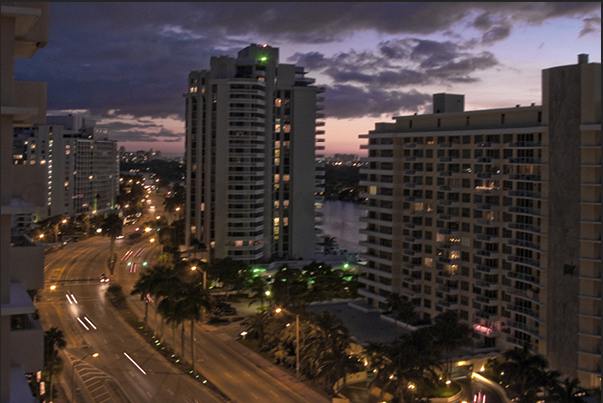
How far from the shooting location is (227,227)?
7944 cm

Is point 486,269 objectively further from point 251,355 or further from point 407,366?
point 251,355

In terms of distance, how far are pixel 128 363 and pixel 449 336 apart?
81.7ft

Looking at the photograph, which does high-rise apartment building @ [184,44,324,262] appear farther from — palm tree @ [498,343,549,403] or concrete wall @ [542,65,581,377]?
palm tree @ [498,343,549,403]

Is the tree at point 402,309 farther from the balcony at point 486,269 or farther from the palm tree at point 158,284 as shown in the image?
the palm tree at point 158,284

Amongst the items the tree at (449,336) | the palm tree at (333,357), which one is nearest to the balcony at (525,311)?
the tree at (449,336)

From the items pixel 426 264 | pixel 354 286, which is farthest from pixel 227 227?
pixel 426 264

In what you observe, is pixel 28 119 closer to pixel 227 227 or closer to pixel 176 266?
pixel 176 266

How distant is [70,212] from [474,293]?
358 feet

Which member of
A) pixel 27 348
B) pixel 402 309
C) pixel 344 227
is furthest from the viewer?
pixel 344 227

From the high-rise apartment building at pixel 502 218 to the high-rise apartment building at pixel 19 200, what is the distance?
39.6m

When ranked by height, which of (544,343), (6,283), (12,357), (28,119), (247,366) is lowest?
(247,366)

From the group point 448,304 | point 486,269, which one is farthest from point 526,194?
point 448,304

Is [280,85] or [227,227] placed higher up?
[280,85]

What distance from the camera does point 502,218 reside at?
48.5 metres
